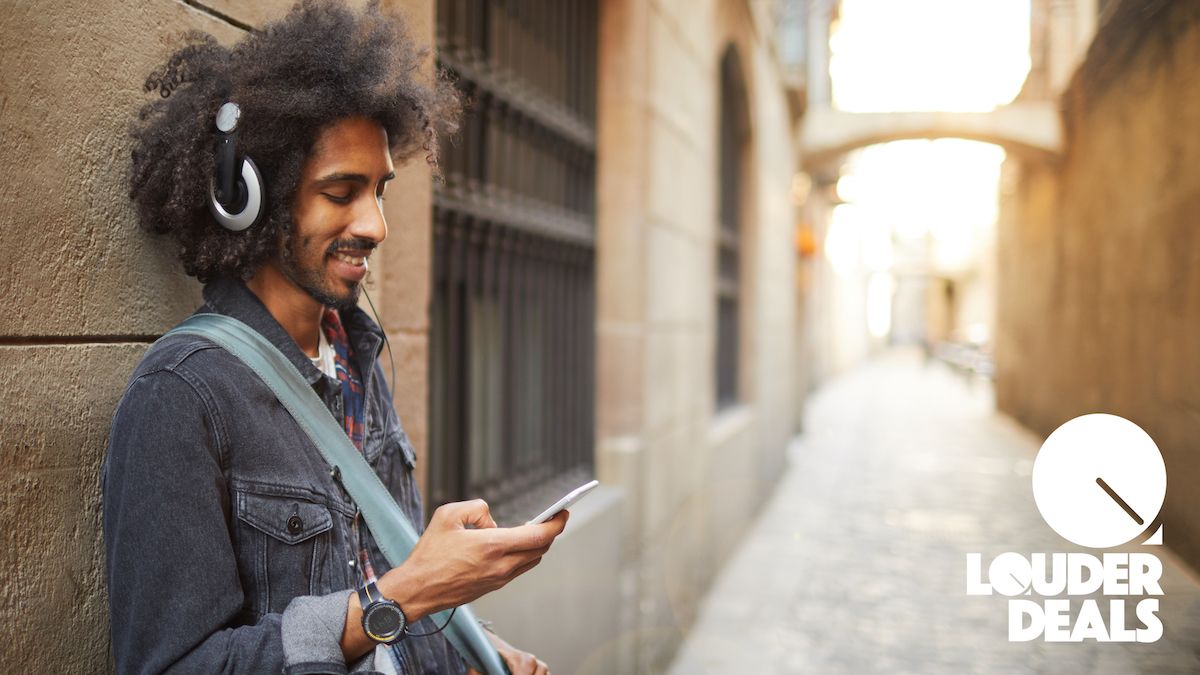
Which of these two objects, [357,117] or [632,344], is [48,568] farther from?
[632,344]

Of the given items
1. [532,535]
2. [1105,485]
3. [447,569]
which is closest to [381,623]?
[447,569]

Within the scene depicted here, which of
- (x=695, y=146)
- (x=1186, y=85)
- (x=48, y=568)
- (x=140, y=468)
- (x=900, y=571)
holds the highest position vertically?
(x=1186, y=85)

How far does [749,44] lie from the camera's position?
9.13 metres

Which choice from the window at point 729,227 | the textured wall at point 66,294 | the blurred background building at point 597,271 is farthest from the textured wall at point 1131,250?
the textured wall at point 66,294

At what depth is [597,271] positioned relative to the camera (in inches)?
198

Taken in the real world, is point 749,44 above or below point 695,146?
above

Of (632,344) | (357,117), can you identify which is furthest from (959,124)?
(357,117)

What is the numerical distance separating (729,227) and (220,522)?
8328 millimetres

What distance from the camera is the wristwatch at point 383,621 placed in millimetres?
1442

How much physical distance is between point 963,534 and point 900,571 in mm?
1462

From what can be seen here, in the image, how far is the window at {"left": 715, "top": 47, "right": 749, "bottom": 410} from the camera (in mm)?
8906

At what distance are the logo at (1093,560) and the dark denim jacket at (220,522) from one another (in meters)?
5.62

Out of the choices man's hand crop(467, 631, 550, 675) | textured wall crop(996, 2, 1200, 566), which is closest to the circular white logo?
textured wall crop(996, 2, 1200, 566)

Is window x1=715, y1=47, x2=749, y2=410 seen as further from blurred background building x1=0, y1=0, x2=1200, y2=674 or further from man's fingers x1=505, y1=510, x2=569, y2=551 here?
man's fingers x1=505, y1=510, x2=569, y2=551
